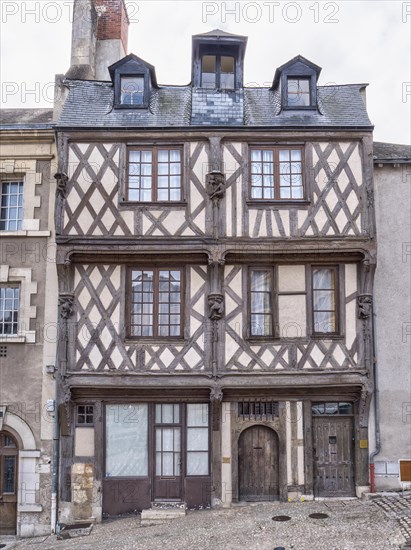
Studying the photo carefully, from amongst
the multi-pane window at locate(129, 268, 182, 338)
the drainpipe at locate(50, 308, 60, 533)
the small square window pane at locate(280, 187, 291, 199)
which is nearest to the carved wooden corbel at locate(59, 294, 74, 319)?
the drainpipe at locate(50, 308, 60, 533)

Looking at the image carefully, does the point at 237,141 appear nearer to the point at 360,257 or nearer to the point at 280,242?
the point at 280,242

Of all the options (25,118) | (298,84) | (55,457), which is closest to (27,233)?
(25,118)

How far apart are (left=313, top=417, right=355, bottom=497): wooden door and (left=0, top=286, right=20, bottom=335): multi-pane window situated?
6855mm

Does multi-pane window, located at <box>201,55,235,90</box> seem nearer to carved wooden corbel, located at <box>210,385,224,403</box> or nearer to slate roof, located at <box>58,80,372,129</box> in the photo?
slate roof, located at <box>58,80,372,129</box>

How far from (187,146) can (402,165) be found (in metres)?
4.89

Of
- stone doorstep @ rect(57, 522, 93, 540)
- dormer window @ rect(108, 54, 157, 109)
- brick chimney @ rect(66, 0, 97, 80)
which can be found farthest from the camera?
brick chimney @ rect(66, 0, 97, 80)

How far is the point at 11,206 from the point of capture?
43.4 feet

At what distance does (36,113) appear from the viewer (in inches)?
585

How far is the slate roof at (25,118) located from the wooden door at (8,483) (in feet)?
22.3

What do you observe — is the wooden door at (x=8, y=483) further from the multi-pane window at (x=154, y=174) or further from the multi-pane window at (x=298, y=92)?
the multi-pane window at (x=298, y=92)

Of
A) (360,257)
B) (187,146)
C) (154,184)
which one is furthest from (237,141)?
(360,257)

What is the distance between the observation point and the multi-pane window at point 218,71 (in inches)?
533

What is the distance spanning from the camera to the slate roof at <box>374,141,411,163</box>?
1308 cm

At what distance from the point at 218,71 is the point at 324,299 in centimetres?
581
